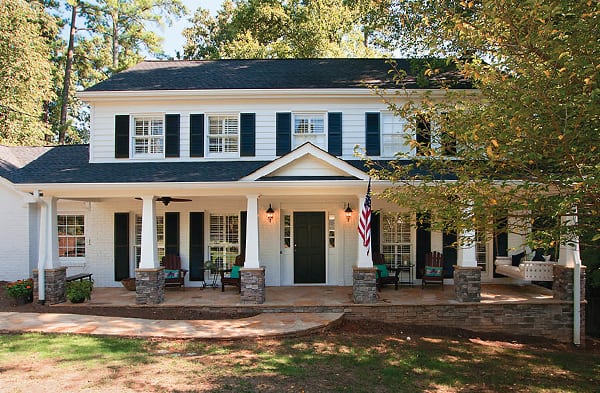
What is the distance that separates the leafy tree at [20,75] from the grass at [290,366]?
1670cm

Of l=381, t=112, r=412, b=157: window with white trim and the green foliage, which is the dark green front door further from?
the green foliage

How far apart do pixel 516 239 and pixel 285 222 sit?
7.06 meters

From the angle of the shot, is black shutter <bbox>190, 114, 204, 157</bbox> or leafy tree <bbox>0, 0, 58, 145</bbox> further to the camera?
leafy tree <bbox>0, 0, 58, 145</bbox>

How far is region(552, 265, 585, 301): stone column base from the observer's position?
375 inches

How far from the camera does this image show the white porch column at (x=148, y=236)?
383 inches

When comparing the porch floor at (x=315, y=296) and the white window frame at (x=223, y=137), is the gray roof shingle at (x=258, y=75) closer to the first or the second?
the white window frame at (x=223, y=137)

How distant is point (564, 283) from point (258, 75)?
10.3 metres

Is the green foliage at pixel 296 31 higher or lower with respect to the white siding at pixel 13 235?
higher

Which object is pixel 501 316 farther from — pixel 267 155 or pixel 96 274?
pixel 96 274

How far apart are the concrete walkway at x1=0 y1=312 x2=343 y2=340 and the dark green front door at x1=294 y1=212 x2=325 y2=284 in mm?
2987

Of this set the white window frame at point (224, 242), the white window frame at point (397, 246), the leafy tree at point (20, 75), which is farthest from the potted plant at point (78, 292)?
the leafy tree at point (20, 75)

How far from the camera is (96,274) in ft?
40.1

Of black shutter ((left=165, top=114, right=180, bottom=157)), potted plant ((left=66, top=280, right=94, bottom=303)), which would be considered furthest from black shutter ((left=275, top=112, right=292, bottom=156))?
potted plant ((left=66, top=280, right=94, bottom=303))

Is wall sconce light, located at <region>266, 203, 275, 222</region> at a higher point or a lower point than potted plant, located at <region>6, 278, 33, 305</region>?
higher
